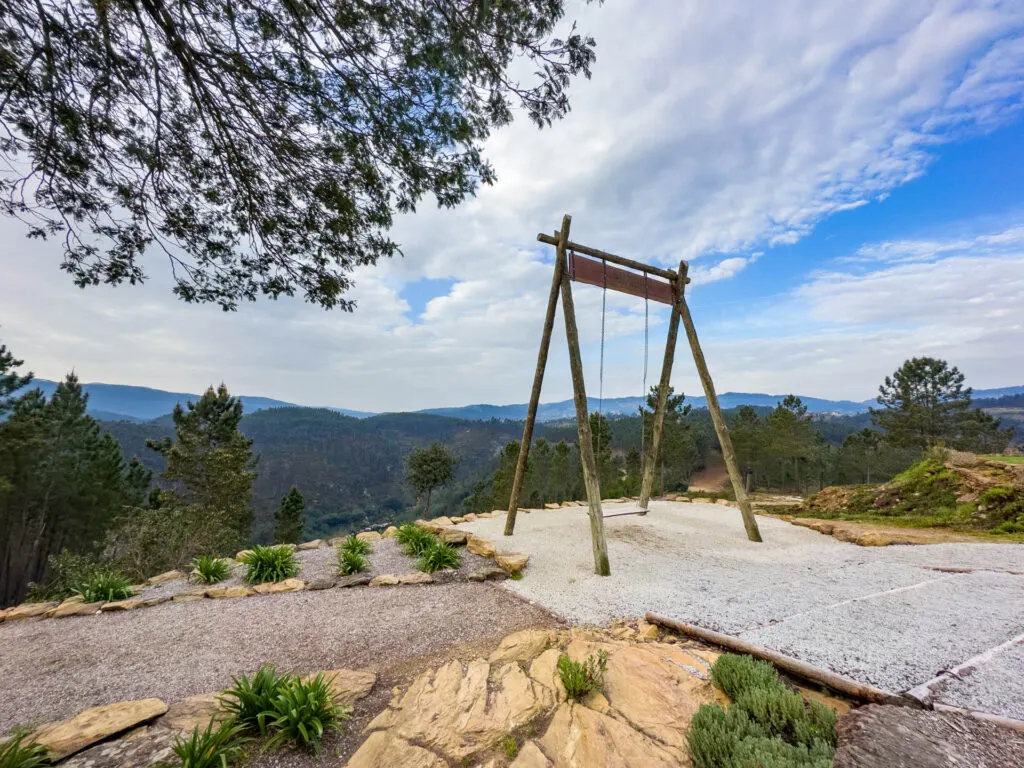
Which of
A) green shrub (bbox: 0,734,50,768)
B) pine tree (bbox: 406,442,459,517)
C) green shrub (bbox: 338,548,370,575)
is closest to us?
green shrub (bbox: 0,734,50,768)

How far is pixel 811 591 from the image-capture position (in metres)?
4.18

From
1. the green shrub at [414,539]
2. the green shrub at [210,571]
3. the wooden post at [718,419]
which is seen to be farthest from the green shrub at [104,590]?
the wooden post at [718,419]

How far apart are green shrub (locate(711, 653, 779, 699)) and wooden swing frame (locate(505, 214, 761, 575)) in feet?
7.98

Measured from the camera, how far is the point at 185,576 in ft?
18.1

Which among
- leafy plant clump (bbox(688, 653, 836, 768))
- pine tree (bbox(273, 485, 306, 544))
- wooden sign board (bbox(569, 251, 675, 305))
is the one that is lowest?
pine tree (bbox(273, 485, 306, 544))

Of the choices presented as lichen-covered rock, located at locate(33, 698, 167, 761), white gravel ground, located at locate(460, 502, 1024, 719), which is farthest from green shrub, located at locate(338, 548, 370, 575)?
lichen-covered rock, located at locate(33, 698, 167, 761)

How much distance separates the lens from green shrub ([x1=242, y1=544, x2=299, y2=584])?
203 inches

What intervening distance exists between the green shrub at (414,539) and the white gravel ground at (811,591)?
1025mm

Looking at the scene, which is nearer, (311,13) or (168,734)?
(168,734)

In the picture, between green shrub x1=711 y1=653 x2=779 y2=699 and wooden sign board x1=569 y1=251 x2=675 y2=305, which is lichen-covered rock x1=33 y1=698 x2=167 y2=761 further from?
wooden sign board x1=569 y1=251 x2=675 y2=305

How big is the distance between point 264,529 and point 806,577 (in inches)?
2903

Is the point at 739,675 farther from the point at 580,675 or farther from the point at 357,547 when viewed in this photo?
the point at 357,547

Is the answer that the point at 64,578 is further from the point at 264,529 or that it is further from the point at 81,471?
the point at 264,529

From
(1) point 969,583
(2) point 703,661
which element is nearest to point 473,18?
(2) point 703,661
